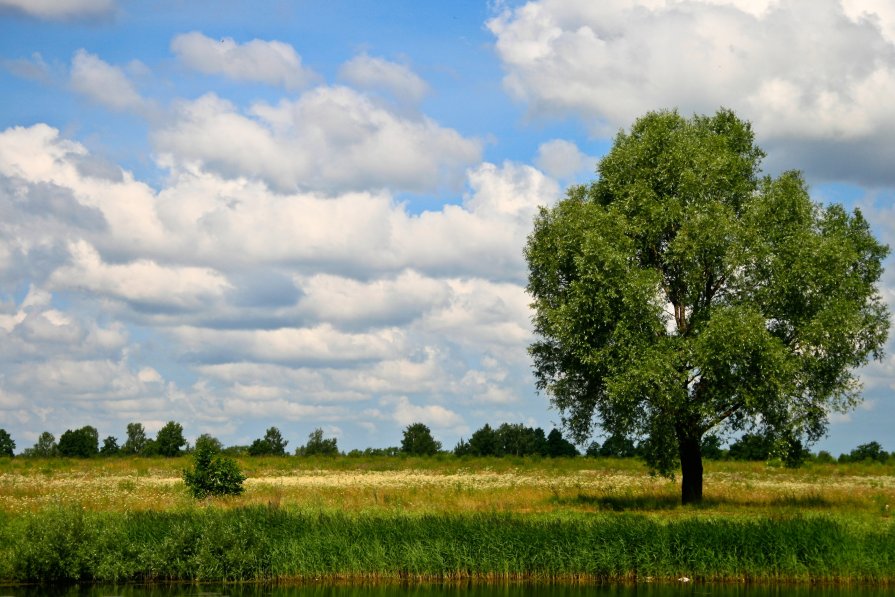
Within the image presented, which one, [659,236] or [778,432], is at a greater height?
[659,236]

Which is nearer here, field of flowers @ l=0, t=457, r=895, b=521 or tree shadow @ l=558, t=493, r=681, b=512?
field of flowers @ l=0, t=457, r=895, b=521

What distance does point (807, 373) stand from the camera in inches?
1838

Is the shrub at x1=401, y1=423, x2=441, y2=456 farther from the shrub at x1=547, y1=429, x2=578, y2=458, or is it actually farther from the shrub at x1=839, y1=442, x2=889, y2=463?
the shrub at x1=839, y1=442, x2=889, y2=463

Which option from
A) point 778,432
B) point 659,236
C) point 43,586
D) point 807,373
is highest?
point 659,236

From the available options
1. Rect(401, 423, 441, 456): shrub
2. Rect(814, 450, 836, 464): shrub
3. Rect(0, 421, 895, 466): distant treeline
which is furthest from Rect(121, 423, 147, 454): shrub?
Rect(814, 450, 836, 464): shrub

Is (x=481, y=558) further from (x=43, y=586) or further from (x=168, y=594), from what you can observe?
(x=43, y=586)

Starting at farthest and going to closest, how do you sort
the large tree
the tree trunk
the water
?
1. the tree trunk
2. the large tree
3. the water

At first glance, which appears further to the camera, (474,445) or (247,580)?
(474,445)

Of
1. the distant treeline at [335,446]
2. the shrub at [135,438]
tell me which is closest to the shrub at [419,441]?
the distant treeline at [335,446]

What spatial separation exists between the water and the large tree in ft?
34.7

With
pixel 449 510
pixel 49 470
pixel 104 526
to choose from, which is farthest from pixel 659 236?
pixel 49 470

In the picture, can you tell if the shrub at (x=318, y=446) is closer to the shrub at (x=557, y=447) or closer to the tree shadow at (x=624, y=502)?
the shrub at (x=557, y=447)

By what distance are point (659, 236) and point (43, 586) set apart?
31821 millimetres

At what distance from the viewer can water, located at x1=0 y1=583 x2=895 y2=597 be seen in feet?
112
